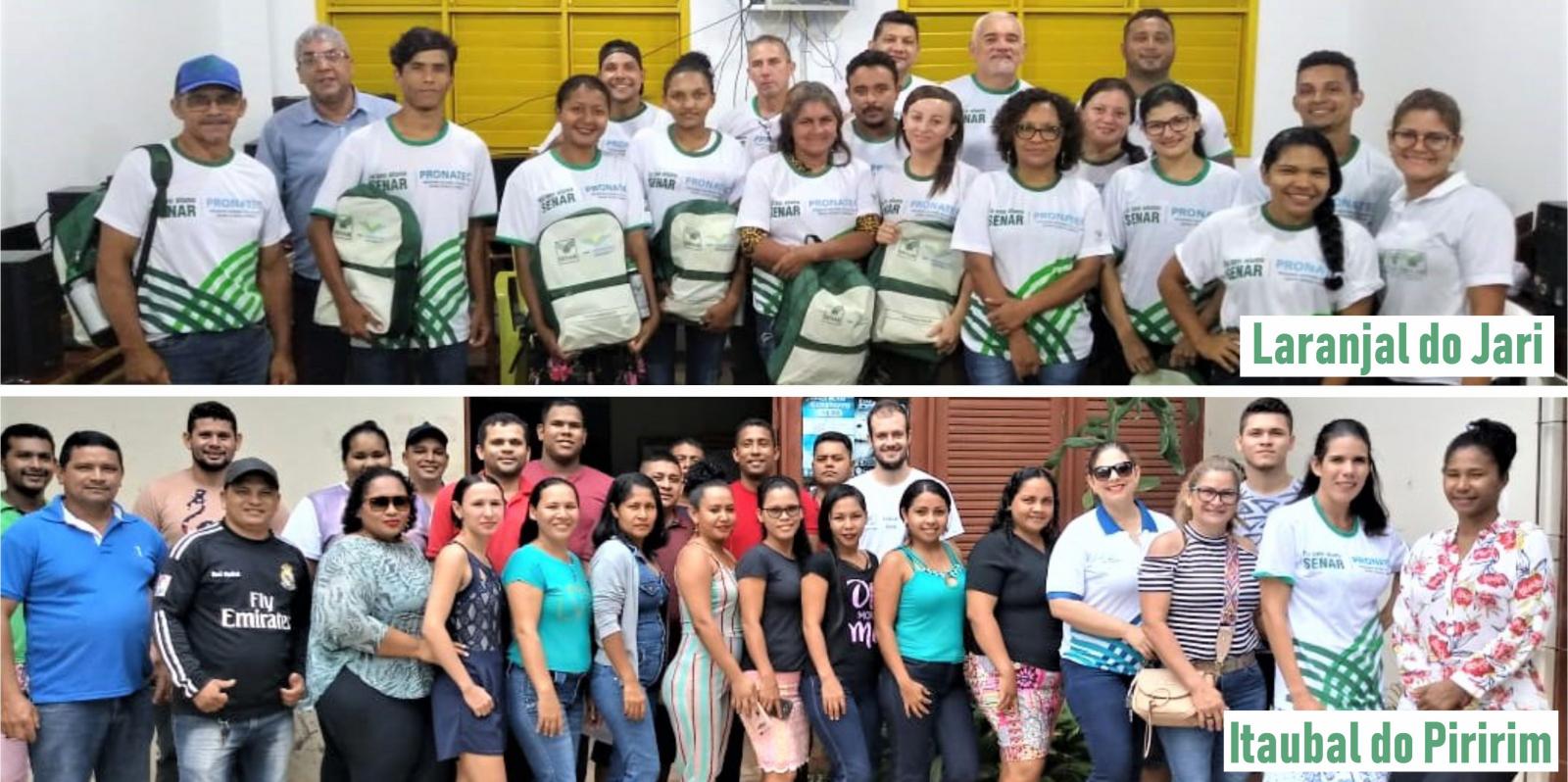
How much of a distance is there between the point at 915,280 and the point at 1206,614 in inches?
38.4

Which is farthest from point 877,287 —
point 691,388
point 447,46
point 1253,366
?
point 447,46

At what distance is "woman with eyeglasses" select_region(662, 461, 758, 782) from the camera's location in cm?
356

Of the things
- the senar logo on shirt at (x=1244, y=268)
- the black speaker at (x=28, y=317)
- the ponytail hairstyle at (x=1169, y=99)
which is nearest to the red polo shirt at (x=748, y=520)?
the senar logo on shirt at (x=1244, y=268)

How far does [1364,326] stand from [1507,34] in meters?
1.81

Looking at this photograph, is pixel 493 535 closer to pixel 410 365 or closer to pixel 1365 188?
pixel 410 365

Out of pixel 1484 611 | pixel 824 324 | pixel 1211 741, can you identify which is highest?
pixel 824 324

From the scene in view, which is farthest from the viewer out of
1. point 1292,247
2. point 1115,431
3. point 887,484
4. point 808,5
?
point 808,5

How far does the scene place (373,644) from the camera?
11.1 ft

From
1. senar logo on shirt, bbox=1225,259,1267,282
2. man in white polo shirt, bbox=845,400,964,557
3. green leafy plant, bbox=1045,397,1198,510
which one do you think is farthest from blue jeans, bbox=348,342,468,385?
senar logo on shirt, bbox=1225,259,1267,282

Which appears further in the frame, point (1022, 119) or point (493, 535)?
point (1022, 119)

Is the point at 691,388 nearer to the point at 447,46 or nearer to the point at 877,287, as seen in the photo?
the point at 877,287

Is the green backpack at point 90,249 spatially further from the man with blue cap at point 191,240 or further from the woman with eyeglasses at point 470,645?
the woman with eyeglasses at point 470,645

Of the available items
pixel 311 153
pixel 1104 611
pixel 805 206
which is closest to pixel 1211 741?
pixel 1104 611

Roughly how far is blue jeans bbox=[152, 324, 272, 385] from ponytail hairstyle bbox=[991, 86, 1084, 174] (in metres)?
1.73
